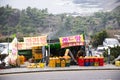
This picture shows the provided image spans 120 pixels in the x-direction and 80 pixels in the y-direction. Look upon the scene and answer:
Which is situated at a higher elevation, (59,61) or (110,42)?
(110,42)

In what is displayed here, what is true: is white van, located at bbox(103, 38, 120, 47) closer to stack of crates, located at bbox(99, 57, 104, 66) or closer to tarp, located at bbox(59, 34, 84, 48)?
tarp, located at bbox(59, 34, 84, 48)

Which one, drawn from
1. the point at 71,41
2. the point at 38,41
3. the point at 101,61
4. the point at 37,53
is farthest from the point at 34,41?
the point at 101,61

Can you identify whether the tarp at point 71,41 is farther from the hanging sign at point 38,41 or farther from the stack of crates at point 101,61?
the stack of crates at point 101,61

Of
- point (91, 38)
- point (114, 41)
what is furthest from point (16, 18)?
point (114, 41)

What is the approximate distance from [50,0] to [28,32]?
3.46 m

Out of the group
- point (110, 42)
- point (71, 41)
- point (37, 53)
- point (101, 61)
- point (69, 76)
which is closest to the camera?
point (69, 76)

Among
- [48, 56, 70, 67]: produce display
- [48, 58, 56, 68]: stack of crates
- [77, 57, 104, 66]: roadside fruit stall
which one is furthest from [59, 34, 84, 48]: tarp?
[48, 58, 56, 68]: stack of crates

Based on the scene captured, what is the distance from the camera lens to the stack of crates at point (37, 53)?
16.8m

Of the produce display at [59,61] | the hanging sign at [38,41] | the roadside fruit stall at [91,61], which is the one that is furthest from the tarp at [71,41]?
the produce display at [59,61]

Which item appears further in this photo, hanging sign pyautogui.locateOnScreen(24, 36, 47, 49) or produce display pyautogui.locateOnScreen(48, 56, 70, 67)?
hanging sign pyautogui.locateOnScreen(24, 36, 47, 49)

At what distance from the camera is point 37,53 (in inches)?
667

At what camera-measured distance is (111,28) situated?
22578 millimetres

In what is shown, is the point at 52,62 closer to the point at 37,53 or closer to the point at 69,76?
the point at 37,53

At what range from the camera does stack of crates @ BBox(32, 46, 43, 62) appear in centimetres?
1677
